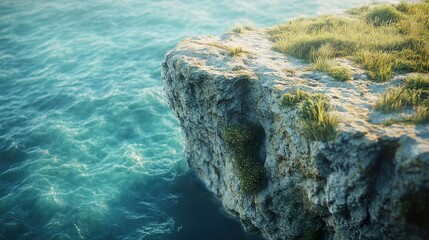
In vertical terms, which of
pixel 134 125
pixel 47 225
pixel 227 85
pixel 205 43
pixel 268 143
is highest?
pixel 205 43

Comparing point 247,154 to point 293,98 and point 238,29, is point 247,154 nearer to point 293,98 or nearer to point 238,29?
point 293,98

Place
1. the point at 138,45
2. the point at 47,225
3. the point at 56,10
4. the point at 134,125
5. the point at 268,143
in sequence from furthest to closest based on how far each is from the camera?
1. the point at 56,10
2. the point at 138,45
3. the point at 134,125
4. the point at 47,225
5. the point at 268,143

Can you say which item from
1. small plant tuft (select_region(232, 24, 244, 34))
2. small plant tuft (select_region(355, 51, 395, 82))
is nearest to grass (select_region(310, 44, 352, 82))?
small plant tuft (select_region(355, 51, 395, 82))

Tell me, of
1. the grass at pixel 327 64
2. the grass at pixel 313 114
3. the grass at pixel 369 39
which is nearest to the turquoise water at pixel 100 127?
the grass at pixel 313 114

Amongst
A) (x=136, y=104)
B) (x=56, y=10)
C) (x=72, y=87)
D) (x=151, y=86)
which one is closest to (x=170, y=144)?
(x=136, y=104)

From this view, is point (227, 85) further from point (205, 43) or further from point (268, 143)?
point (205, 43)

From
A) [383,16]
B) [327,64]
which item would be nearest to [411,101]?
[327,64]
